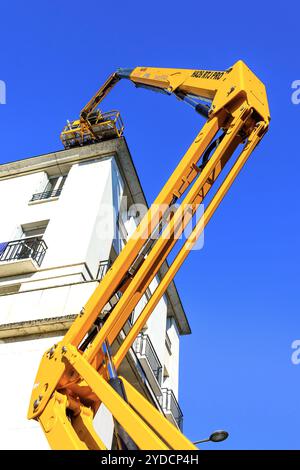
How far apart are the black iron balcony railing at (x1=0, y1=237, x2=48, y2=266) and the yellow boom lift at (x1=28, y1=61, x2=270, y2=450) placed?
6759 millimetres

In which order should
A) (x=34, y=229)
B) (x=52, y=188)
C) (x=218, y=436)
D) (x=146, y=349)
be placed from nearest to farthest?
(x=218, y=436), (x=146, y=349), (x=34, y=229), (x=52, y=188)

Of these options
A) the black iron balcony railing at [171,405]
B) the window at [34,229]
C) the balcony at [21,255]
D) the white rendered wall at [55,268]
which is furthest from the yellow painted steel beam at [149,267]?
the black iron balcony railing at [171,405]

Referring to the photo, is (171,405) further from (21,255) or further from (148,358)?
(21,255)

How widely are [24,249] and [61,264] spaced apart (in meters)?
2.20

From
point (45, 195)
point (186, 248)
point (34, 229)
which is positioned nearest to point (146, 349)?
point (34, 229)

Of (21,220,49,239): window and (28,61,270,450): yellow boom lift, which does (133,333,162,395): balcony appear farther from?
(28,61,270,450): yellow boom lift

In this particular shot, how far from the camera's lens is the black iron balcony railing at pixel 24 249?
13591mm

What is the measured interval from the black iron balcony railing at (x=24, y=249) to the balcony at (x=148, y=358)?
→ 4.44 metres

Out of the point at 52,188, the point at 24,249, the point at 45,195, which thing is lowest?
the point at 24,249

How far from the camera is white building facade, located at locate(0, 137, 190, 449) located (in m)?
9.97

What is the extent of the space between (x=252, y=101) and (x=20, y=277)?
875cm

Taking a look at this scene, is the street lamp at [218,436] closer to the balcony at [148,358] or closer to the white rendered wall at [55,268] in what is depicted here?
the balcony at [148,358]

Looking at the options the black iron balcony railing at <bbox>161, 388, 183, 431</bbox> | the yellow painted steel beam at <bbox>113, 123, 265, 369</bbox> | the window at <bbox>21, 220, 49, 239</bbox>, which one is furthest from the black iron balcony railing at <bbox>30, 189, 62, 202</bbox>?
the yellow painted steel beam at <bbox>113, 123, 265, 369</bbox>

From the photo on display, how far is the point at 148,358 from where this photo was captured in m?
14.5
